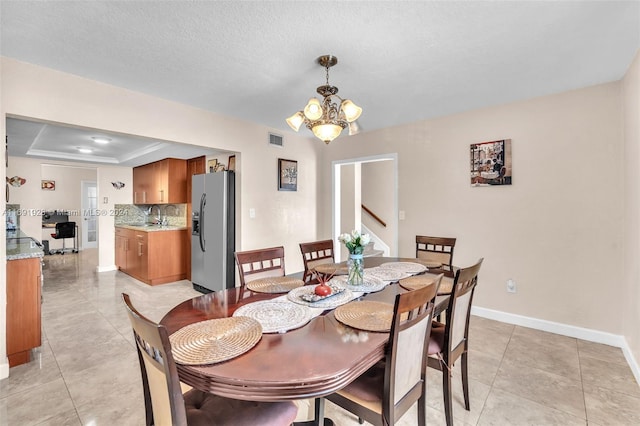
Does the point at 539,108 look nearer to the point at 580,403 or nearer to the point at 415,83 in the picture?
the point at 415,83

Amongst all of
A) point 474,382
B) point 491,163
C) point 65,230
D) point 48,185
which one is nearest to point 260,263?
point 474,382

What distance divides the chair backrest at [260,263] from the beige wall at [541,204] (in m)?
2.14

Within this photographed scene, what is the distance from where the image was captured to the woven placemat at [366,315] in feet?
4.22

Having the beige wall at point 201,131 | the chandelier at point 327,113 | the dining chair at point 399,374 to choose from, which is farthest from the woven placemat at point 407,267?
the beige wall at point 201,131

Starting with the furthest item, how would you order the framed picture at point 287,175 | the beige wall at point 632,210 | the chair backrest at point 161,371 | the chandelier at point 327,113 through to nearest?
the framed picture at point 287,175 → the beige wall at point 632,210 → the chandelier at point 327,113 → the chair backrest at point 161,371

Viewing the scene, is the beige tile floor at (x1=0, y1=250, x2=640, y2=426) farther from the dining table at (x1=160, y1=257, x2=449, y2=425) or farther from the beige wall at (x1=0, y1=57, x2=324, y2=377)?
the dining table at (x1=160, y1=257, x2=449, y2=425)

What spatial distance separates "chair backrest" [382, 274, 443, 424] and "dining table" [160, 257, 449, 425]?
2.8 inches

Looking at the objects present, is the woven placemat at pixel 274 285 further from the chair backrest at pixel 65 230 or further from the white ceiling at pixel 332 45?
the chair backrest at pixel 65 230

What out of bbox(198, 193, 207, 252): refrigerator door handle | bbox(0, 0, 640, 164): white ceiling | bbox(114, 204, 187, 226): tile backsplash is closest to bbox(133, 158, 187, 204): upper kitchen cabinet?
bbox(114, 204, 187, 226): tile backsplash

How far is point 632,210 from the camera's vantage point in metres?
2.31

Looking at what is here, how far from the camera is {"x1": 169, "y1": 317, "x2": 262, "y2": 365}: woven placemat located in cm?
101

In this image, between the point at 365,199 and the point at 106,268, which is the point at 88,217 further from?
the point at 365,199

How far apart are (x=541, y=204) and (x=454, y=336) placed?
211 centimetres

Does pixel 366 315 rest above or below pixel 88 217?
below
